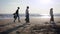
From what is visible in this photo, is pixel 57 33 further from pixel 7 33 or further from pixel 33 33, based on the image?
pixel 7 33

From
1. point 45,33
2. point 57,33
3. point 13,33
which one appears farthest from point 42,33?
point 13,33

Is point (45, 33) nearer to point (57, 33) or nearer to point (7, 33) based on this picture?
point (57, 33)

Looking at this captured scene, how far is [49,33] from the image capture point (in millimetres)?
14133

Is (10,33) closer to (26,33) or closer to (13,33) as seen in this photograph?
(13,33)

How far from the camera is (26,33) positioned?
557 inches

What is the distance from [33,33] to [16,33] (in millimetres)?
1260

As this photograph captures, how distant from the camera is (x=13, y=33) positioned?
13.9m

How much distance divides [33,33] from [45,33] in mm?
897

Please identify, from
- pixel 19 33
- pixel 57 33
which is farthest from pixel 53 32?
pixel 19 33

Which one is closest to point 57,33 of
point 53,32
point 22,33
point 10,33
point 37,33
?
point 53,32

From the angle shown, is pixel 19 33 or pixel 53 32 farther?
pixel 53 32

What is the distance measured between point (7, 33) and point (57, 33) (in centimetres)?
374

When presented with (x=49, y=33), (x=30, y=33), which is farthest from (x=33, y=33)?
(x=49, y=33)

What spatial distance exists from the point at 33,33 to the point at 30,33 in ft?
0.73
